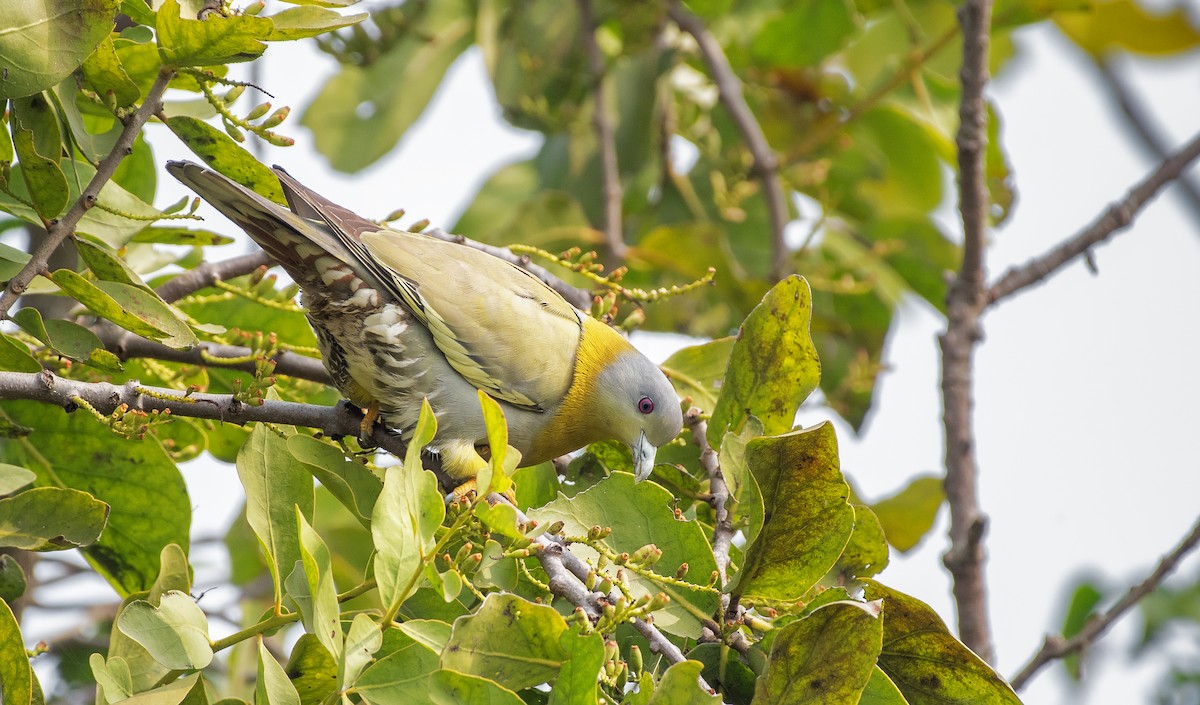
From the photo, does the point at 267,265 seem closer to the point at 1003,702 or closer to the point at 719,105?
the point at 1003,702

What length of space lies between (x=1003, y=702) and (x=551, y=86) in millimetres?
3936

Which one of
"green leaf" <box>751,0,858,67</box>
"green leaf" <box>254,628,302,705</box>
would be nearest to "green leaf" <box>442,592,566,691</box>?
"green leaf" <box>254,628,302,705</box>

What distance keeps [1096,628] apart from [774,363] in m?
1.56

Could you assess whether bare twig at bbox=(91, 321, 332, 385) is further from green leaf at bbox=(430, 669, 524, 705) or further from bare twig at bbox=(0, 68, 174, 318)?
green leaf at bbox=(430, 669, 524, 705)

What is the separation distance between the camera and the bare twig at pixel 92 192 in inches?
91.9

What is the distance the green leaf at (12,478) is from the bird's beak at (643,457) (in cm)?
151

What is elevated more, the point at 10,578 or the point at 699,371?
the point at 699,371

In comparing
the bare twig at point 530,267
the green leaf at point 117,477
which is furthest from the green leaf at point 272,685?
the bare twig at point 530,267

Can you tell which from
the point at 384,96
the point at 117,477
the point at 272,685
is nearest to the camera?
the point at 272,685

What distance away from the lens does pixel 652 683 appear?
2.05 m

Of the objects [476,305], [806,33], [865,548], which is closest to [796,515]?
[865,548]

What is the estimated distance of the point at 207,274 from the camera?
3473mm

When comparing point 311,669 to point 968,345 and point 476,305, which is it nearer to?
point 476,305

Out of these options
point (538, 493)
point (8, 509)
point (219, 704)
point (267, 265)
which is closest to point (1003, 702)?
point (538, 493)
